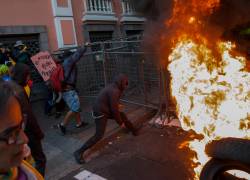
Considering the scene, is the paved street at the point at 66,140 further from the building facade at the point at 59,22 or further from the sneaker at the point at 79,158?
the building facade at the point at 59,22

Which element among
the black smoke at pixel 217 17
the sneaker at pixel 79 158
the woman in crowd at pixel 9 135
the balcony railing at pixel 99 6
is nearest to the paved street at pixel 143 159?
the sneaker at pixel 79 158

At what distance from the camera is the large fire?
3.69m

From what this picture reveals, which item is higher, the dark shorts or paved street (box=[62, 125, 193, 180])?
the dark shorts

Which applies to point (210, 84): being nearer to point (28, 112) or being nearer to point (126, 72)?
point (28, 112)

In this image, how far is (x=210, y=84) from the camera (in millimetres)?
4023

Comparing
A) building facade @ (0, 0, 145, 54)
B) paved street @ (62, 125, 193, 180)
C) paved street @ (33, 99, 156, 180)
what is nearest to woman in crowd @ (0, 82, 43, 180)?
paved street @ (62, 125, 193, 180)

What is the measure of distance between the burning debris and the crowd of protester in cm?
131

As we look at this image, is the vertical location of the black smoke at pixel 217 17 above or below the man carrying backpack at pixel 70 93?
above

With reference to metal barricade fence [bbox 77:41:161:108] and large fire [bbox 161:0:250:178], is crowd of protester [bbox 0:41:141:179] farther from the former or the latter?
large fire [bbox 161:0:250:178]

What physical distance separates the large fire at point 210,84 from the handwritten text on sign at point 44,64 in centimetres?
483

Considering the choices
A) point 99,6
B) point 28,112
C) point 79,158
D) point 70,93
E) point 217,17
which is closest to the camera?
point 217,17

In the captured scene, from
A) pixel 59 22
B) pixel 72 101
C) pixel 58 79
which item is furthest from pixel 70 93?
pixel 59 22

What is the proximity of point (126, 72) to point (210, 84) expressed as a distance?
3890mm

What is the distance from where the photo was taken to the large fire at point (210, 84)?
3690 millimetres
